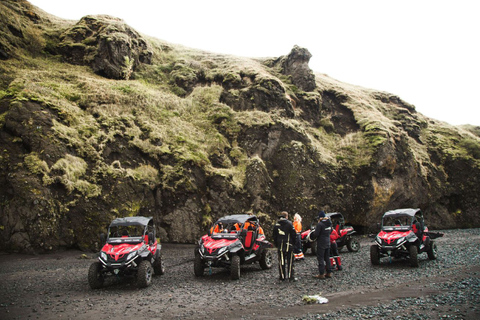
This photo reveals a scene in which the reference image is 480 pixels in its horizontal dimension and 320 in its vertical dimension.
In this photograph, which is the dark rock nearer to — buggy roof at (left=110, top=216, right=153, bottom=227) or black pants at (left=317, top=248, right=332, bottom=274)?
buggy roof at (left=110, top=216, right=153, bottom=227)

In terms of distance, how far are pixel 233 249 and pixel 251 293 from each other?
90.7 inches

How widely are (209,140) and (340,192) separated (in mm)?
11708

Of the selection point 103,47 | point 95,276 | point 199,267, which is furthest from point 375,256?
point 103,47

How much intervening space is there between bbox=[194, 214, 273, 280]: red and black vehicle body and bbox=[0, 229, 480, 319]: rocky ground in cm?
49

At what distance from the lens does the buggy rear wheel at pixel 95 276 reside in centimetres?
909

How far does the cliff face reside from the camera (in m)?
15.4

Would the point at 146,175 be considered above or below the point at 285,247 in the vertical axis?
above

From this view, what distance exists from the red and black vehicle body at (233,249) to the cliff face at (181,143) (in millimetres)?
6672

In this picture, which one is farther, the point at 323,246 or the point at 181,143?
the point at 181,143

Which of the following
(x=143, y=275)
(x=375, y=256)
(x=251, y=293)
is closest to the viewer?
(x=251, y=293)

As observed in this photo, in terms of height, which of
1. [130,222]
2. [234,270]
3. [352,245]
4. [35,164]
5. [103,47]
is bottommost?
[352,245]

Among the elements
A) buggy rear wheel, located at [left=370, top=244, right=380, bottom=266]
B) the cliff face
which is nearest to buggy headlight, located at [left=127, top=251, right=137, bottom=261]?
the cliff face

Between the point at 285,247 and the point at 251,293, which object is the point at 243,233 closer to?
the point at 285,247

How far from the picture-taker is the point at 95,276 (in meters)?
9.10
